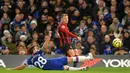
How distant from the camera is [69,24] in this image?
71.3 feet

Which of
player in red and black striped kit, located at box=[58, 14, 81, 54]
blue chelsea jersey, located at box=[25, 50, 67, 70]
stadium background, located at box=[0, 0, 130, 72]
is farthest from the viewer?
stadium background, located at box=[0, 0, 130, 72]

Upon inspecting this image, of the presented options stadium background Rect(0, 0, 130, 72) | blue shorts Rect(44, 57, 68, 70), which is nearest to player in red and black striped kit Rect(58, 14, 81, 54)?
blue shorts Rect(44, 57, 68, 70)

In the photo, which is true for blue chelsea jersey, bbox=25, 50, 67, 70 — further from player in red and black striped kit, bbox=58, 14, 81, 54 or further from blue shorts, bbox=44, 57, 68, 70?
player in red and black striped kit, bbox=58, 14, 81, 54

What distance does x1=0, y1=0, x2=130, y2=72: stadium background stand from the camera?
20.0 meters

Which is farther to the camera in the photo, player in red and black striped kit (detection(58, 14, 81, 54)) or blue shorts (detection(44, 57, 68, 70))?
player in red and black striped kit (detection(58, 14, 81, 54))

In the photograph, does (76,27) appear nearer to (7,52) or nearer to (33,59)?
(7,52)

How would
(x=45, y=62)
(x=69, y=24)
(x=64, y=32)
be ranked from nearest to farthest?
(x=45, y=62), (x=64, y=32), (x=69, y=24)

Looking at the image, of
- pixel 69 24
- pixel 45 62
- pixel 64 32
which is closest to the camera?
pixel 45 62

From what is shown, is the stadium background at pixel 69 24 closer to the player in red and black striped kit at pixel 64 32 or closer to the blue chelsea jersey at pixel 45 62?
the player in red and black striped kit at pixel 64 32

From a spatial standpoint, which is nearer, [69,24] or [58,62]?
[58,62]

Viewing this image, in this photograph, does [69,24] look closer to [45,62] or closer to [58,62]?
[58,62]

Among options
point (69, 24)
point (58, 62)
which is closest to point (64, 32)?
point (58, 62)

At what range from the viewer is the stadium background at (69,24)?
20.0m

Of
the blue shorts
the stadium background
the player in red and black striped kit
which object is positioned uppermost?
the stadium background
